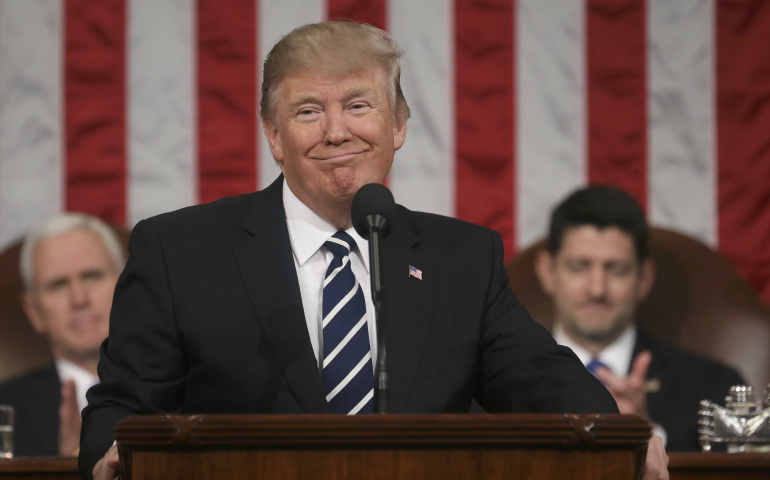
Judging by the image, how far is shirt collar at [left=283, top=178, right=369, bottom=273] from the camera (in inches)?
76.1

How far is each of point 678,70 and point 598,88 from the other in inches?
14.3

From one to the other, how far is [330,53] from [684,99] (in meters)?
2.50

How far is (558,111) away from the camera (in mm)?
3953

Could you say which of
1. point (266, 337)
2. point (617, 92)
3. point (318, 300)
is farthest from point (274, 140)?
point (617, 92)

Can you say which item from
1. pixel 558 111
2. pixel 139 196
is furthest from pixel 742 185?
pixel 139 196

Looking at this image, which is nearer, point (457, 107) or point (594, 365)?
→ point (594, 365)

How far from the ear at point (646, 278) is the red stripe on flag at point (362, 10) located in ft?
4.92

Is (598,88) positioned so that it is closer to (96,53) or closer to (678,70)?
(678,70)

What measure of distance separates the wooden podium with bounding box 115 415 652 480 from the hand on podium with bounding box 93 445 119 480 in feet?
0.73

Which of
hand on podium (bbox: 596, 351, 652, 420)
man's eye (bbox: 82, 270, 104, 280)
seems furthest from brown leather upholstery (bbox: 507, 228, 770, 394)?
man's eye (bbox: 82, 270, 104, 280)

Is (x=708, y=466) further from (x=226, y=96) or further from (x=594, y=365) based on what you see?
(x=226, y=96)

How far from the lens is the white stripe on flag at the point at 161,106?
12.5 ft

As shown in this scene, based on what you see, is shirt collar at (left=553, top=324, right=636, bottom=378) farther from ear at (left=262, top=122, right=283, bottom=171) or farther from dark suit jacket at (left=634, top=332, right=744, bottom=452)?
ear at (left=262, top=122, right=283, bottom=171)

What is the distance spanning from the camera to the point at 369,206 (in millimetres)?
1460
